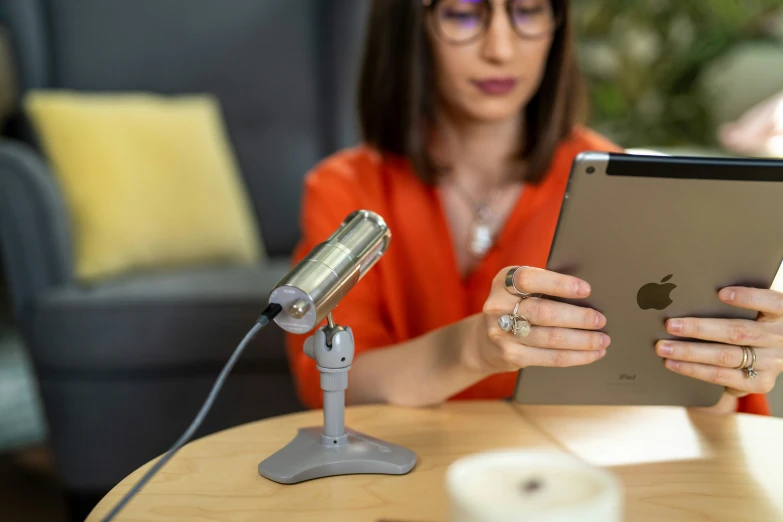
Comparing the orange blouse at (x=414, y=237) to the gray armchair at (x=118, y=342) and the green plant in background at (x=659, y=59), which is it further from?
the green plant in background at (x=659, y=59)

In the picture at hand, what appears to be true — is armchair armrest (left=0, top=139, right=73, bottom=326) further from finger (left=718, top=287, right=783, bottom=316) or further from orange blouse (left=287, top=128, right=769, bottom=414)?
finger (left=718, top=287, right=783, bottom=316)

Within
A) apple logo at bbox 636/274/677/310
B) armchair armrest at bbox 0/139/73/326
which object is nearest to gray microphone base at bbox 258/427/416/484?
apple logo at bbox 636/274/677/310

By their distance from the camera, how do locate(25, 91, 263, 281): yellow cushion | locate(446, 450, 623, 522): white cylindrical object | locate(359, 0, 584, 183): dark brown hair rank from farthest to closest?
1. locate(25, 91, 263, 281): yellow cushion
2. locate(359, 0, 584, 183): dark brown hair
3. locate(446, 450, 623, 522): white cylindrical object

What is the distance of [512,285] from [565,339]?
0.07 metres

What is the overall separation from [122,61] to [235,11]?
341 millimetres

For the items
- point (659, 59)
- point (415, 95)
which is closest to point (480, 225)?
point (415, 95)

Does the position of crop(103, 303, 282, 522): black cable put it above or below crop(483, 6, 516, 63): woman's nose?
below

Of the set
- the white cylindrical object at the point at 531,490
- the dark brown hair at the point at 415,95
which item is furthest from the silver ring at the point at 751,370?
the dark brown hair at the point at 415,95

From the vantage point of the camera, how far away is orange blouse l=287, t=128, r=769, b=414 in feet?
4.02

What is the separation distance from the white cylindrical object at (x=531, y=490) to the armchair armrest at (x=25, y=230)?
5.10ft

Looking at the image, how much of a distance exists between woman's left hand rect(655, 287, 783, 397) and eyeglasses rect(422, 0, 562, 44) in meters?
0.54

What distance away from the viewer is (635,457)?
79cm

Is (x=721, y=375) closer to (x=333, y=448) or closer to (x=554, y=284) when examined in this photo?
(x=554, y=284)

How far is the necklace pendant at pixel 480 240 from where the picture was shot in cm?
129
